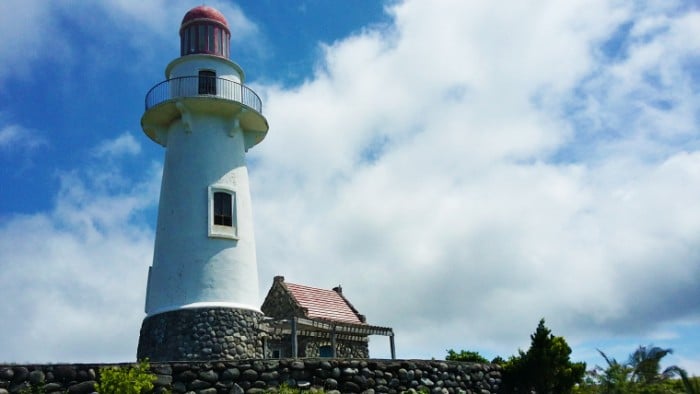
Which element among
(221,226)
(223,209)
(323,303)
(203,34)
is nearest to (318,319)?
(323,303)

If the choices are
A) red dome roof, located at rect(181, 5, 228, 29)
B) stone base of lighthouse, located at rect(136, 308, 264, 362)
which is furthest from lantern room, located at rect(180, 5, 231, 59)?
stone base of lighthouse, located at rect(136, 308, 264, 362)

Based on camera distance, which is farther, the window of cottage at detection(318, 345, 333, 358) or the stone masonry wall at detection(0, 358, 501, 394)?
the window of cottage at detection(318, 345, 333, 358)

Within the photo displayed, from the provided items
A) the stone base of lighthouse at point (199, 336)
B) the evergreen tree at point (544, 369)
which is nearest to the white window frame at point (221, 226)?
the stone base of lighthouse at point (199, 336)

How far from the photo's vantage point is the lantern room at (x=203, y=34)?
21.4 m

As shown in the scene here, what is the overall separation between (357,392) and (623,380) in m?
8.26

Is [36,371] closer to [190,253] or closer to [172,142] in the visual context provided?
[190,253]

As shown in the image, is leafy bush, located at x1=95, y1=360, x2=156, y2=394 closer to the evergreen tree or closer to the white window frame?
the white window frame

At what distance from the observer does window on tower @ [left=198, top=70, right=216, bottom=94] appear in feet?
67.5

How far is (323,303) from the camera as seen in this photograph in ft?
83.9

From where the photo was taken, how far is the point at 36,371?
12.2m

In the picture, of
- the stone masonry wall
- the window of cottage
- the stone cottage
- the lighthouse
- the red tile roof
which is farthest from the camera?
the red tile roof

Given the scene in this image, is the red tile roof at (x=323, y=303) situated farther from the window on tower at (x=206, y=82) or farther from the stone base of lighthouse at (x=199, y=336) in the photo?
the window on tower at (x=206, y=82)

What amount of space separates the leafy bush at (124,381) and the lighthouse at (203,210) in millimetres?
5700

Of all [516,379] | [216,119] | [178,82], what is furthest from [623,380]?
[178,82]
